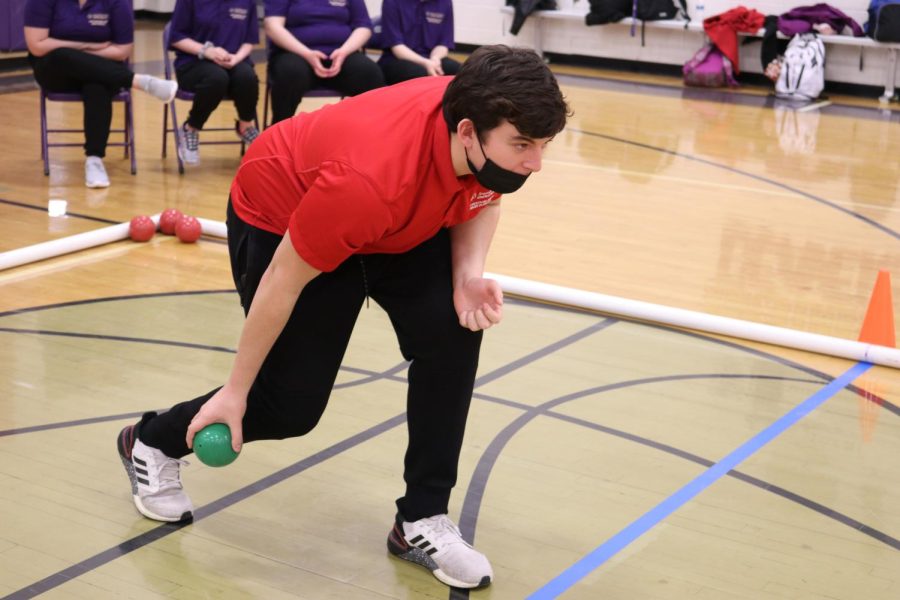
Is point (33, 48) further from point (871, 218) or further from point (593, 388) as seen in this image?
point (871, 218)

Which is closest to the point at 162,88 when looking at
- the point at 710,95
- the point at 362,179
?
the point at 362,179

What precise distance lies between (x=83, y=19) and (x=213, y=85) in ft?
2.37

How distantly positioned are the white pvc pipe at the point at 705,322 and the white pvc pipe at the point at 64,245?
165 cm

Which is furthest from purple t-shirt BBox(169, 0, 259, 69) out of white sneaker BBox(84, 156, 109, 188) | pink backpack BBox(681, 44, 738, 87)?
pink backpack BBox(681, 44, 738, 87)

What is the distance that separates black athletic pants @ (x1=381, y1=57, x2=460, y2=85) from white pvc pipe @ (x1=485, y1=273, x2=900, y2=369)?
2682 millimetres

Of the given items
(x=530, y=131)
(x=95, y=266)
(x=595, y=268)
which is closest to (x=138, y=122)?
(x=95, y=266)

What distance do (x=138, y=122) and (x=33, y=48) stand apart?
1916mm

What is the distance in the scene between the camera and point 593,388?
3.52 meters

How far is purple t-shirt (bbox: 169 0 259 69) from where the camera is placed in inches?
242

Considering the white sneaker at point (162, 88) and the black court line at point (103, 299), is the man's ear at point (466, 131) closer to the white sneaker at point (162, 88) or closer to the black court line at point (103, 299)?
the black court line at point (103, 299)

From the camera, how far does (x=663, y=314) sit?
161 inches

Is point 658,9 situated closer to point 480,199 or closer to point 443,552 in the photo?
point 480,199

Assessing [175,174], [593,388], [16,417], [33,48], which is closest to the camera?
[16,417]

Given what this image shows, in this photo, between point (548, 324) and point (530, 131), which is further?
point (548, 324)
